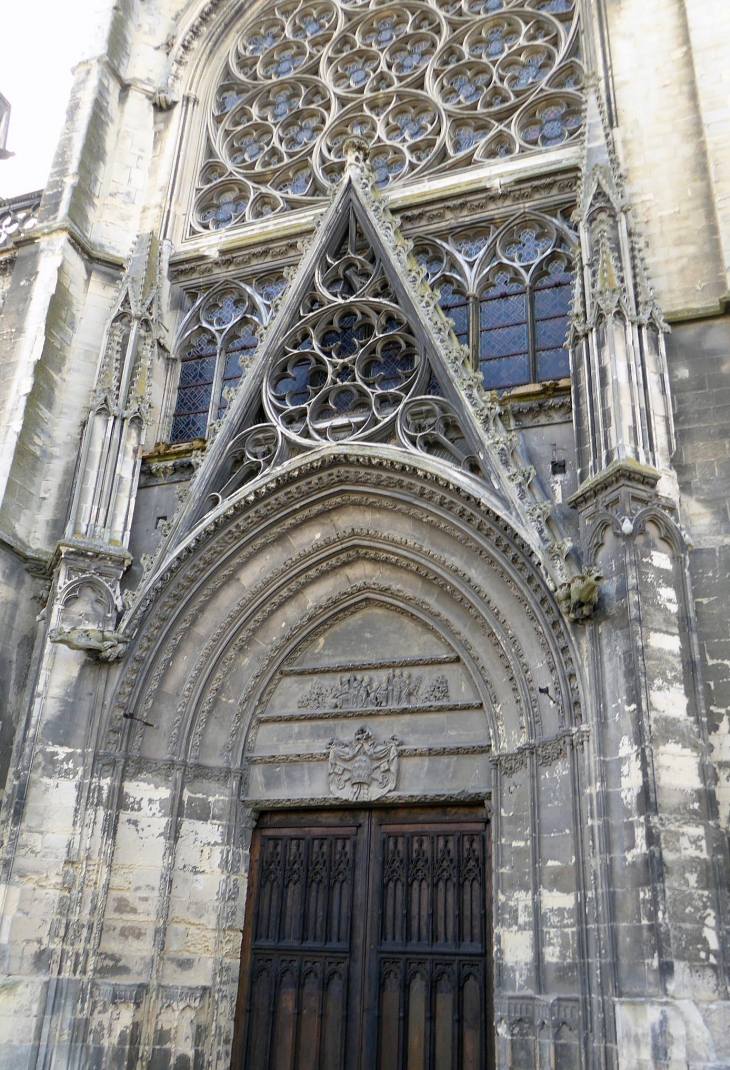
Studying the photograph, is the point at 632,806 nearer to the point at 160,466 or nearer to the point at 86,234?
the point at 160,466

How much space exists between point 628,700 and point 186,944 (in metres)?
4.88

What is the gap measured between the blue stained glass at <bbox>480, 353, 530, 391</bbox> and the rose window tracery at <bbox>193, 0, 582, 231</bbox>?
10.3 feet

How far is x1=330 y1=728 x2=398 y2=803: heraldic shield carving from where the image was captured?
988 centimetres

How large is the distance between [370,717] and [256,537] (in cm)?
222

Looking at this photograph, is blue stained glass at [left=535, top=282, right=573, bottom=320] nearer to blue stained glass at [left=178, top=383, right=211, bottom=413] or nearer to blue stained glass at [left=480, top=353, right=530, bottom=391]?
blue stained glass at [left=480, top=353, right=530, bottom=391]

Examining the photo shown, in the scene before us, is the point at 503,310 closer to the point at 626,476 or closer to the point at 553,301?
the point at 553,301

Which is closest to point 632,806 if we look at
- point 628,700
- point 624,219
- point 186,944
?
point 628,700

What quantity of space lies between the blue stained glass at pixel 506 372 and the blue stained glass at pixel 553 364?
0.47 feet

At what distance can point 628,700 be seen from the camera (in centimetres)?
775

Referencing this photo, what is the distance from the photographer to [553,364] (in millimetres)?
11188

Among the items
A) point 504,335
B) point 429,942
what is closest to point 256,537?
point 504,335

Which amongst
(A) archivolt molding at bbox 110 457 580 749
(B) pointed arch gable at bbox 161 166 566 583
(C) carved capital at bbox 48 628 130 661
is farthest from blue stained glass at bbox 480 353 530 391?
(C) carved capital at bbox 48 628 130 661

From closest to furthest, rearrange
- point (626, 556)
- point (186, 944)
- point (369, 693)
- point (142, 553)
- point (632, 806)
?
point (632, 806)
point (626, 556)
point (186, 944)
point (369, 693)
point (142, 553)

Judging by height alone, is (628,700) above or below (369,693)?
below
